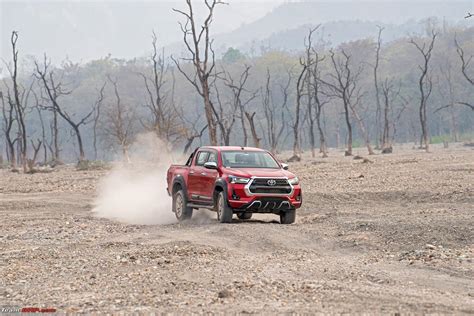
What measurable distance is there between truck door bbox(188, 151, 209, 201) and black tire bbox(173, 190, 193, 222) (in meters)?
0.29

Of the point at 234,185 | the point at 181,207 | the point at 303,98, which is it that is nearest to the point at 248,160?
the point at 234,185

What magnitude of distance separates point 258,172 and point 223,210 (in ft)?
3.82

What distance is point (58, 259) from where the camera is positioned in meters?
14.4

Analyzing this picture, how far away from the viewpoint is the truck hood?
1925cm

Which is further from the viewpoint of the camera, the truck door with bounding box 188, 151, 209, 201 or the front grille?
the truck door with bounding box 188, 151, 209, 201

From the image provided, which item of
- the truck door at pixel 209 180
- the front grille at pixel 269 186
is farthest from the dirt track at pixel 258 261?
the front grille at pixel 269 186

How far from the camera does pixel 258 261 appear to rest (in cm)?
1353

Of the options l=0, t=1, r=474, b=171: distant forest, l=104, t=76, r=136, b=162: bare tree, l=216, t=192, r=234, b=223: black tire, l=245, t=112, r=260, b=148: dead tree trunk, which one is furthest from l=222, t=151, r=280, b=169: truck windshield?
l=0, t=1, r=474, b=171: distant forest

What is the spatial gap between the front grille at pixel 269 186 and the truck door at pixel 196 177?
170 cm

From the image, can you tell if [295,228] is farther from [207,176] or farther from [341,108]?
[341,108]

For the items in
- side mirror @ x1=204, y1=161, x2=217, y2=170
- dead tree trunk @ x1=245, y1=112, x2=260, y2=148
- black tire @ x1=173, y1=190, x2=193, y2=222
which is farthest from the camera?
dead tree trunk @ x1=245, y1=112, x2=260, y2=148

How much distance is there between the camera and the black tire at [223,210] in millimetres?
19094

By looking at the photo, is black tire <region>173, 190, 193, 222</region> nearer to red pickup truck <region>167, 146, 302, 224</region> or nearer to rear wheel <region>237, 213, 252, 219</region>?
red pickup truck <region>167, 146, 302, 224</region>

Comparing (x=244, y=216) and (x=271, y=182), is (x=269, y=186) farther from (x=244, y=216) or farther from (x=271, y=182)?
(x=244, y=216)
